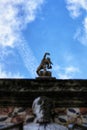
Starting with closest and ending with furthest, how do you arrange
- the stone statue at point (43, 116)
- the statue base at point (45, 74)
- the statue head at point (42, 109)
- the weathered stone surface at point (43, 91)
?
the stone statue at point (43, 116), the statue head at point (42, 109), the weathered stone surface at point (43, 91), the statue base at point (45, 74)

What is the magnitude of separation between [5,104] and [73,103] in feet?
4.10

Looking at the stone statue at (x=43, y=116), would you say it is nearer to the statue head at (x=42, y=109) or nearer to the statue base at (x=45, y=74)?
the statue head at (x=42, y=109)

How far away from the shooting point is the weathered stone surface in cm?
980

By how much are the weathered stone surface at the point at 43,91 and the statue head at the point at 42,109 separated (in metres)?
0.26

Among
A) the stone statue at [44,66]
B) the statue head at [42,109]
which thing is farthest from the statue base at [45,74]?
the statue head at [42,109]

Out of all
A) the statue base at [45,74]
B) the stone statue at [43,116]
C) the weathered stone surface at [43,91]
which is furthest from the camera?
the statue base at [45,74]

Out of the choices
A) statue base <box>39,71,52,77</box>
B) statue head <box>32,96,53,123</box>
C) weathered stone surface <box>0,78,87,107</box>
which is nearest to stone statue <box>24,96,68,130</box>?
statue head <box>32,96,53,123</box>

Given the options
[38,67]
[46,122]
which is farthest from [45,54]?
[46,122]

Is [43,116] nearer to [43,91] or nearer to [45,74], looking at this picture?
[43,91]

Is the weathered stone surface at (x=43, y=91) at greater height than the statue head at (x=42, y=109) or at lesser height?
greater

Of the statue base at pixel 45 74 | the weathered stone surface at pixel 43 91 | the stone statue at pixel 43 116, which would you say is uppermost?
the statue base at pixel 45 74

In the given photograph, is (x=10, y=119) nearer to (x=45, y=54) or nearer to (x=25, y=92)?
(x=25, y=92)

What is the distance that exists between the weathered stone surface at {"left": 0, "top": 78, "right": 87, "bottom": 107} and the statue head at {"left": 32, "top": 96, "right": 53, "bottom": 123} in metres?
0.26

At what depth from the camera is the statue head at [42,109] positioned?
934 cm
